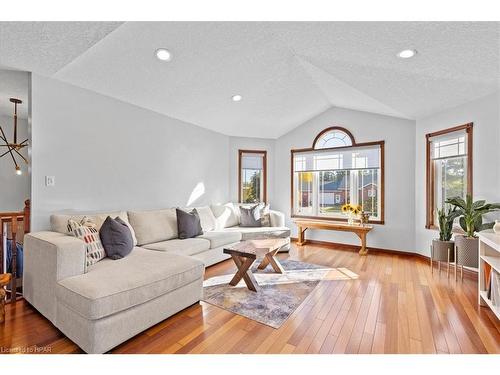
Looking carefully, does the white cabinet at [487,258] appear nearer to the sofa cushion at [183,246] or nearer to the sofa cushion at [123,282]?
the sofa cushion at [123,282]

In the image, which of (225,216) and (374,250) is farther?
(225,216)

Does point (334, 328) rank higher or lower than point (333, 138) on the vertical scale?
lower

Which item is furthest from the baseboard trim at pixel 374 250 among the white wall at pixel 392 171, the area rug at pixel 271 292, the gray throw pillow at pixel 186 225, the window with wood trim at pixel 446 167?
the gray throw pillow at pixel 186 225

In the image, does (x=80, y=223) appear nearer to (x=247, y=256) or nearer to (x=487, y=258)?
(x=247, y=256)

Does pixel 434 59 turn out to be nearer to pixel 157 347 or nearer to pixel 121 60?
pixel 121 60

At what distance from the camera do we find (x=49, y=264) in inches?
77.0

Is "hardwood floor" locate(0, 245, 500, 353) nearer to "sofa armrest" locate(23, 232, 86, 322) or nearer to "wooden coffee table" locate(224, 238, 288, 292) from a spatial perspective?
"sofa armrest" locate(23, 232, 86, 322)

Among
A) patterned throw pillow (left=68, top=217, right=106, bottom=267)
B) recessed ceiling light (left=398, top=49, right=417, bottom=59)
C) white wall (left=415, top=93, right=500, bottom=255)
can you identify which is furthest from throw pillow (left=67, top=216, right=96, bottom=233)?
white wall (left=415, top=93, right=500, bottom=255)

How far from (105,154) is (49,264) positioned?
65.6 inches

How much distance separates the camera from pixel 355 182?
15.7 feet

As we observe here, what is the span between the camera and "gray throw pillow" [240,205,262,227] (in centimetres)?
460

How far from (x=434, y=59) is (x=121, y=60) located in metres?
3.16

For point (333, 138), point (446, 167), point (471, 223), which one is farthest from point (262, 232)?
point (446, 167)
